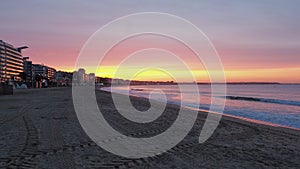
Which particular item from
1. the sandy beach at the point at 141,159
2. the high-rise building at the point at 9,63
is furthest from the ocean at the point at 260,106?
the high-rise building at the point at 9,63

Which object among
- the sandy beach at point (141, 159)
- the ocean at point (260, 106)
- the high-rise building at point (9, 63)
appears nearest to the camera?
the sandy beach at point (141, 159)

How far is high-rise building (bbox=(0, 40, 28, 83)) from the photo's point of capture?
5896 inches

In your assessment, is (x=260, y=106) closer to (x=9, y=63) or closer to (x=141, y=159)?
(x=141, y=159)

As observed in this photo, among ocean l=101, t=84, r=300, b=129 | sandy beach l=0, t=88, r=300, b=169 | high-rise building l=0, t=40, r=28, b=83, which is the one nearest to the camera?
sandy beach l=0, t=88, r=300, b=169

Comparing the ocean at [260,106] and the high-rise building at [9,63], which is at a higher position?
the high-rise building at [9,63]

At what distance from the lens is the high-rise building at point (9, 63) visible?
150m

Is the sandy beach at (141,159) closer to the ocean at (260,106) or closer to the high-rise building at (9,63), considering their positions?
the ocean at (260,106)

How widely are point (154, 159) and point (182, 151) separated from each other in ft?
4.09

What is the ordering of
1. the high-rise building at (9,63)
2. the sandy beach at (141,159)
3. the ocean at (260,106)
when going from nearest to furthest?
the sandy beach at (141,159), the ocean at (260,106), the high-rise building at (9,63)

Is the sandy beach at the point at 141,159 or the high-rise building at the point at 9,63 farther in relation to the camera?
the high-rise building at the point at 9,63

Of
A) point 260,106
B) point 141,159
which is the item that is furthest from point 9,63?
point 141,159

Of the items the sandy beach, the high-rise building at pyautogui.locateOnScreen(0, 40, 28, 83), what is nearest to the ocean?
the sandy beach

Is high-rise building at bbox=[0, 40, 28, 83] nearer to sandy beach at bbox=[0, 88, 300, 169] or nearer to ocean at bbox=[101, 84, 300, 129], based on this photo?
ocean at bbox=[101, 84, 300, 129]

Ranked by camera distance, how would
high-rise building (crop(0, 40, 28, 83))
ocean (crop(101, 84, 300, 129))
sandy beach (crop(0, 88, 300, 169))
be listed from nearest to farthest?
sandy beach (crop(0, 88, 300, 169)) < ocean (crop(101, 84, 300, 129)) < high-rise building (crop(0, 40, 28, 83))
